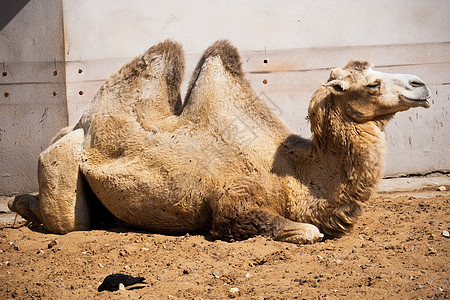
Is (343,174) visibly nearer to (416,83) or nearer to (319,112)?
(319,112)

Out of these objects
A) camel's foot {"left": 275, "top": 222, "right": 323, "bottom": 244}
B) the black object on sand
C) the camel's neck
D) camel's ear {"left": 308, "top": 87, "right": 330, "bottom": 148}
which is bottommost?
the black object on sand

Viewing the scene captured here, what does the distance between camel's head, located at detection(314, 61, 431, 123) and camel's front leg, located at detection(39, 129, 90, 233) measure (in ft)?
7.85

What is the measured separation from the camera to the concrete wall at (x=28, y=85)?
7082mm

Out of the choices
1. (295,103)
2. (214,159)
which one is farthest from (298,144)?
(295,103)

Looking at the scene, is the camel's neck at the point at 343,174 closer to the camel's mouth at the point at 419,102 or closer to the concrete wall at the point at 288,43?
the camel's mouth at the point at 419,102

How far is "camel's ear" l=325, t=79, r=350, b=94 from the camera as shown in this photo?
479cm

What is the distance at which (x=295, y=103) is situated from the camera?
24.2 feet

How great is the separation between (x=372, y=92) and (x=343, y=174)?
68cm

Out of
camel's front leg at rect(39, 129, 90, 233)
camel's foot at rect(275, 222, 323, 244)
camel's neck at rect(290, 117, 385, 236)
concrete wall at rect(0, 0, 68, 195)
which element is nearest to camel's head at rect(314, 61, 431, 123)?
camel's neck at rect(290, 117, 385, 236)

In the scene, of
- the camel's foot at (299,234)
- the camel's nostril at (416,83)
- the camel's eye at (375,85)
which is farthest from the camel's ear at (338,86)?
the camel's foot at (299,234)

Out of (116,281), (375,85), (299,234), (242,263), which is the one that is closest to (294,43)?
(375,85)

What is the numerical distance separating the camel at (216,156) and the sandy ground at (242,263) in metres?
0.19

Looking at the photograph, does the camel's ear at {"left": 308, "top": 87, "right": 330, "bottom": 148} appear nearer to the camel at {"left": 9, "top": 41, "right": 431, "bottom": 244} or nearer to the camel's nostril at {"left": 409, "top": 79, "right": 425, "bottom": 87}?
the camel at {"left": 9, "top": 41, "right": 431, "bottom": 244}

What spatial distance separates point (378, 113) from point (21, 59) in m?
4.38
